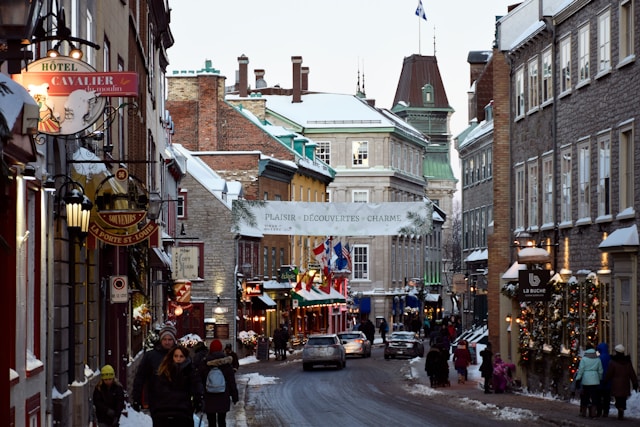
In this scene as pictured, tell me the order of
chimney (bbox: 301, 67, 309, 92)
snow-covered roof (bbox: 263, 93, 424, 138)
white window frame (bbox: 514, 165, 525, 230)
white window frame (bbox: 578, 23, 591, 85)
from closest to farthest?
white window frame (bbox: 578, 23, 591, 85) → white window frame (bbox: 514, 165, 525, 230) → snow-covered roof (bbox: 263, 93, 424, 138) → chimney (bbox: 301, 67, 309, 92)

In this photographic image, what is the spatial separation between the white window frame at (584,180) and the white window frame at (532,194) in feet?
16.1

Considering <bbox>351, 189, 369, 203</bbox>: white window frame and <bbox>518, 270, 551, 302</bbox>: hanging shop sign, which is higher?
<bbox>351, 189, 369, 203</bbox>: white window frame

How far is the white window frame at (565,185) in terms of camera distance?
36.9 meters

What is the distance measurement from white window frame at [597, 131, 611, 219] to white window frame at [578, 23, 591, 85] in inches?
79.2

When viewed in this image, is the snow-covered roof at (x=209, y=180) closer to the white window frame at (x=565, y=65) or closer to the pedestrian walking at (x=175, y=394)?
the white window frame at (x=565, y=65)

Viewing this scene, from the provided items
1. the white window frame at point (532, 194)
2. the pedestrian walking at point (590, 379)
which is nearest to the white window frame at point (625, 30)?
the pedestrian walking at point (590, 379)

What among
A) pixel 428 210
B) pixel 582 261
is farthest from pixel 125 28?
pixel 428 210

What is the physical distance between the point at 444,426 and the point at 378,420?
6.58 ft

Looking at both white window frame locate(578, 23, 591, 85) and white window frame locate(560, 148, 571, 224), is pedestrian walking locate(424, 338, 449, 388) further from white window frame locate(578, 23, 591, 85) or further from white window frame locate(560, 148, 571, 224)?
white window frame locate(578, 23, 591, 85)

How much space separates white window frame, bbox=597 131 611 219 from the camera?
32594mm

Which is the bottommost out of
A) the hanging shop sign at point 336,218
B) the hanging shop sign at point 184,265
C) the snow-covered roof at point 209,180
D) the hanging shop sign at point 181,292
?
the hanging shop sign at point 181,292

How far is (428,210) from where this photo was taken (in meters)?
45.8

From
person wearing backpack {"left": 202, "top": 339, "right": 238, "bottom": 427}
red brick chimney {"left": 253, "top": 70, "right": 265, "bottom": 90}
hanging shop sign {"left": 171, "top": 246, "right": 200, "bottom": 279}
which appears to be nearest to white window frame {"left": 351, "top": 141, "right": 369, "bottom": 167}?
red brick chimney {"left": 253, "top": 70, "right": 265, "bottom": 90}

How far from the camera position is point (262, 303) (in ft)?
230
